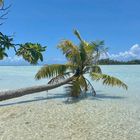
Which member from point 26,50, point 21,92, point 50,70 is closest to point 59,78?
point 50,70

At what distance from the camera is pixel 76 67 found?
1512cm

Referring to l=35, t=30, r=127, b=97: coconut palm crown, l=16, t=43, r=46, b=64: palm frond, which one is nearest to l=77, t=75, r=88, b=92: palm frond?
l=35, t=30, r=127, b=97: coconut palm crown

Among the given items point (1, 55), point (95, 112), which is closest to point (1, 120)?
point (95, 112)

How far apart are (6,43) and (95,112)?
885 centimetres

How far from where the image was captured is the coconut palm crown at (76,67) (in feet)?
47.5

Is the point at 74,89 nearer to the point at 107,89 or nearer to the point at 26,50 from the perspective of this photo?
the point at 107,89

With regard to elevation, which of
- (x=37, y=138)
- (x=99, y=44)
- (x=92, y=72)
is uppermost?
(x=99, y=44)

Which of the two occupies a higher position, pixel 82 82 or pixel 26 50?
pixel 26 50

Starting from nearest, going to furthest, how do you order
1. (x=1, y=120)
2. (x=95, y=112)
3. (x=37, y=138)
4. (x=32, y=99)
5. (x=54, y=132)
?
(x=37, y=138) → (x=54, y=132) → (x=1, y=120) → (x=95, y=112) → (x=32, y=99)

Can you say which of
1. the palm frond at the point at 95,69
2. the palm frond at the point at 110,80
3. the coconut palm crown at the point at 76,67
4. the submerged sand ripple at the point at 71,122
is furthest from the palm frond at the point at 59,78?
the submerged sand ripple at the point at 71,122

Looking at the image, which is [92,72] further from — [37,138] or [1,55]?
[1,55]

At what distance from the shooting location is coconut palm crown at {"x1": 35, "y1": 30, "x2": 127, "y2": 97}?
47.5ft

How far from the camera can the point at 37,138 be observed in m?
7.69

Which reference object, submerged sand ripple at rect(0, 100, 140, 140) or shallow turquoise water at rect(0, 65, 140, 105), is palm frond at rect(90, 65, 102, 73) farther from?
submerged sand ripple at rect(0, 100, 140, 140)
